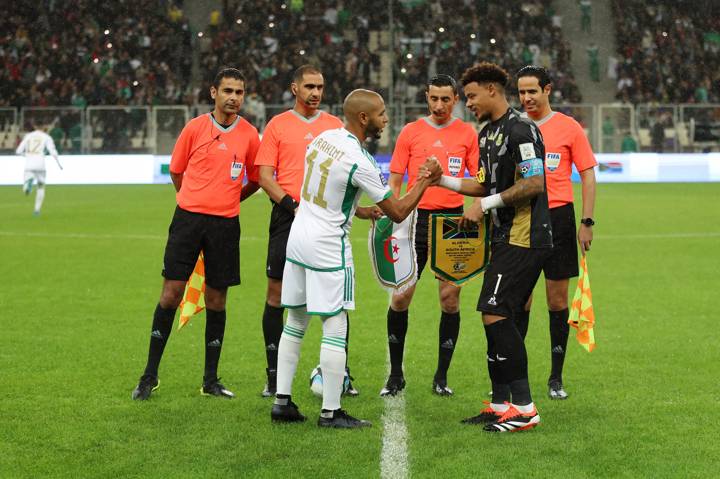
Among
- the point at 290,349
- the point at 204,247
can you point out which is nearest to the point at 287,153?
the point at 204,247

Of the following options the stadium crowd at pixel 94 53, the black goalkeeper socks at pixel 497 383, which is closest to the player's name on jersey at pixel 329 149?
the black goalkeeper socks at pixel 497 383

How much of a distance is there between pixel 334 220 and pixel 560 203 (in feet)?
6.23

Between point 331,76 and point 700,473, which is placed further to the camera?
point 331,76

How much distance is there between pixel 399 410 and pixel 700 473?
6.75ft

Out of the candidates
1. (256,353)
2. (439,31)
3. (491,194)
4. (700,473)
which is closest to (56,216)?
(256,353)

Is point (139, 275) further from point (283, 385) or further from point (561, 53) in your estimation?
point (561, 53)

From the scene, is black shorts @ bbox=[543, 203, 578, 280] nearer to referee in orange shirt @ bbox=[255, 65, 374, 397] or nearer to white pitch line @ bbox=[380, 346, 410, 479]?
white pitch line @ bbox=[380, 346, 410, 479]

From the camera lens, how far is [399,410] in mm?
6641

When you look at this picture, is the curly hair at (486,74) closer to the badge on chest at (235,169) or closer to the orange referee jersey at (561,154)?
the orange referee jersey at (561,154)

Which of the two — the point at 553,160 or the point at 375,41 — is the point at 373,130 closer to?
the point at 553,160

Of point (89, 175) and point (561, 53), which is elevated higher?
point (561, 53)

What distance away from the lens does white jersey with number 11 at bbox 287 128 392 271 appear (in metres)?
5.93

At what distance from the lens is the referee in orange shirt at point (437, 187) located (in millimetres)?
7250

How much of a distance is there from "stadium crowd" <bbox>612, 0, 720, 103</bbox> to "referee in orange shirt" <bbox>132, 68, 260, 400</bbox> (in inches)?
1335
